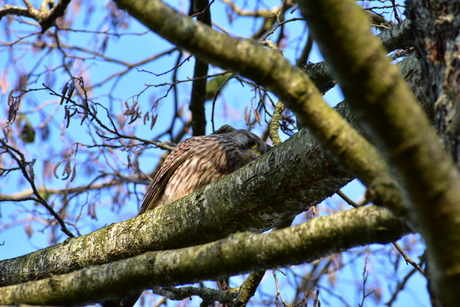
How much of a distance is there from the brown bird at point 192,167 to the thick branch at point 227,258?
2530 millimetres

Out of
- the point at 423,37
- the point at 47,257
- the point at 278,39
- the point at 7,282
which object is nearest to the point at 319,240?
the point at 423,37

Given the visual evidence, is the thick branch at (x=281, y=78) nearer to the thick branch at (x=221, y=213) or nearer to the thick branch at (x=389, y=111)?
the thick branch at (x=389, y=111)

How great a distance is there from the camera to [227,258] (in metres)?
1.93

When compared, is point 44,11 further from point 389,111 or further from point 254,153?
point 389,111

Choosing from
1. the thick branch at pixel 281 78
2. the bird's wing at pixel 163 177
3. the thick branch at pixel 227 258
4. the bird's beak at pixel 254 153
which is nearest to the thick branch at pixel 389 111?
the thick branch at pixel 281 78

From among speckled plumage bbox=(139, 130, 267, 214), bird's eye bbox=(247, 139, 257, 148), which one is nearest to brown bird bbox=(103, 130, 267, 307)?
speckled plumage bbox=(139, 130, 267, 214)

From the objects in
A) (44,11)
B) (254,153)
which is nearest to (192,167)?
(254,153)

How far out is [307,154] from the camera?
2572mm

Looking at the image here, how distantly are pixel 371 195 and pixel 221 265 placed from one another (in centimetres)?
74

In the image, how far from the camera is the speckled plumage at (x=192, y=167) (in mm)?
4836

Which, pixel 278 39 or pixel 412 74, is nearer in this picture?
pixel 412 74

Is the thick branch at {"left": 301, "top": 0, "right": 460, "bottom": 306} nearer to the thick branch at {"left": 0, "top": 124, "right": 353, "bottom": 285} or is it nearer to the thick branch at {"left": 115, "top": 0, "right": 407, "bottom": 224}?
the thick branch at {"left": 115, "top": 0, "right": 407, "bottom": 224}

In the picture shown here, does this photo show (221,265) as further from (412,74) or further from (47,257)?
(47,257)

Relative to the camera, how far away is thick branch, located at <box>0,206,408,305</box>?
1768 millimetres
